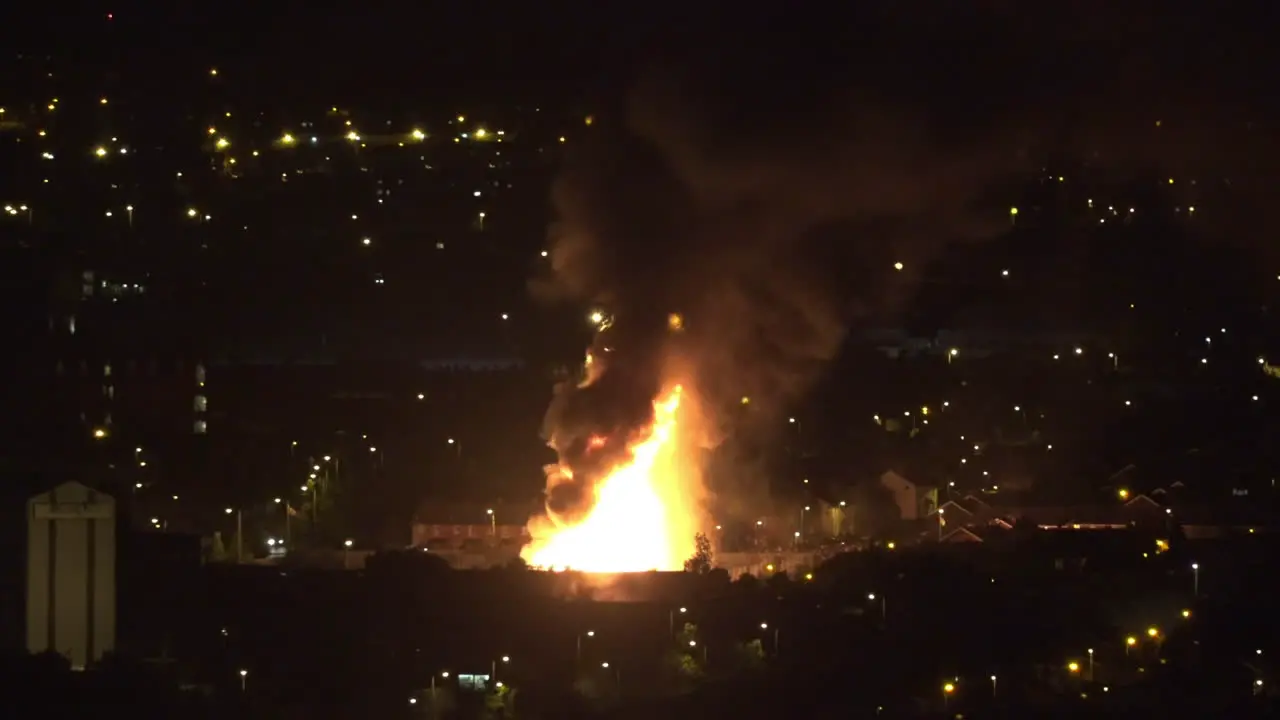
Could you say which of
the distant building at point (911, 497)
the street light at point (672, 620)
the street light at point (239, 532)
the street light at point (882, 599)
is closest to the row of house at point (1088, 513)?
the distant building at point (911, 497)

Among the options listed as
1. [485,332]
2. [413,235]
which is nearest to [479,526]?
[485,332]

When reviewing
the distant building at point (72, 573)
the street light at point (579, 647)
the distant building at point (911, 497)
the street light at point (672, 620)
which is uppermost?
the distant building at point (911, 497)

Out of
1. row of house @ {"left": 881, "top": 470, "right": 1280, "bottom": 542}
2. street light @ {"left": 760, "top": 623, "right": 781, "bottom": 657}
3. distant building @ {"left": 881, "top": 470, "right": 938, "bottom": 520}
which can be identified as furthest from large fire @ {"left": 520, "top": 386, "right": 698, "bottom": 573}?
street light @ {"left": 760, "top": 623, "right": 781, "bottom": 657}

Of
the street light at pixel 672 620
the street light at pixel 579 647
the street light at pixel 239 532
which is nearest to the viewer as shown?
the street light at pixel 579 647

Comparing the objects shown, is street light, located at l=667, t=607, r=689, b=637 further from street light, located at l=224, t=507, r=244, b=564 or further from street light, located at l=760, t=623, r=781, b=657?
street light, located at l=224, t=507, r=244, b=564

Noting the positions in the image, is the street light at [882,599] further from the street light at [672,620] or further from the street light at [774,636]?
the street light at [672,620]

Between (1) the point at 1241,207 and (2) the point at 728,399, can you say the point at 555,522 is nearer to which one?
(2) the point at 728,399
